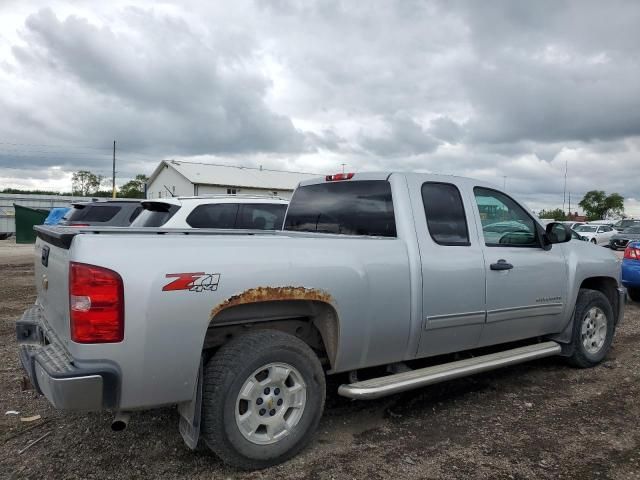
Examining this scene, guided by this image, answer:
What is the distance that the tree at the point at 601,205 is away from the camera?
82750 millimetres

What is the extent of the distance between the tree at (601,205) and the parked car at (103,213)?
82.8 m

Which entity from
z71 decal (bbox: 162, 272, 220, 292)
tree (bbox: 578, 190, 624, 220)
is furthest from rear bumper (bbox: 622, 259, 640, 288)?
tree (bbox: 578, 190, 624, 220)

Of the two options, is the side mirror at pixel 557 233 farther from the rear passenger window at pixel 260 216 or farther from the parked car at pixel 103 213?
the parked car at pixel 103 213

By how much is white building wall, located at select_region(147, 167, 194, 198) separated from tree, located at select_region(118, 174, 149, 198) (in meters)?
13.4

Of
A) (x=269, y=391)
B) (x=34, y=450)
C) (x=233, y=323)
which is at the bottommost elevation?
(x=34, y=450)

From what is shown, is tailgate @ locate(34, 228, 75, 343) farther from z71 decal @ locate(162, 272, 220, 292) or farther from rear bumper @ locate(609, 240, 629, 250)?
rear bumper @ locate(609, 240, 629, 250)

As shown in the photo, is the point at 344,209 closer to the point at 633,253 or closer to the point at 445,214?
the point at 445,214

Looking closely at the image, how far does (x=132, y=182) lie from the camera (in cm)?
7931

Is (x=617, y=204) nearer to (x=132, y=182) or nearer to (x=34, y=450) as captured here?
(x=132, y=182)

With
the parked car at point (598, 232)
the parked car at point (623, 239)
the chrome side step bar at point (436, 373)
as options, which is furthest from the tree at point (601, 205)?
the chrome side step bar at point (436, 373)

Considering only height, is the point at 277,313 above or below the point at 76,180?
below

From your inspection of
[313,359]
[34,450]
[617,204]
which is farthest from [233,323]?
[617,204]

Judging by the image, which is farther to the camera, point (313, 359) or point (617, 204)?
point (617, 204)

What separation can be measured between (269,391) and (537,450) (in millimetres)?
1884
